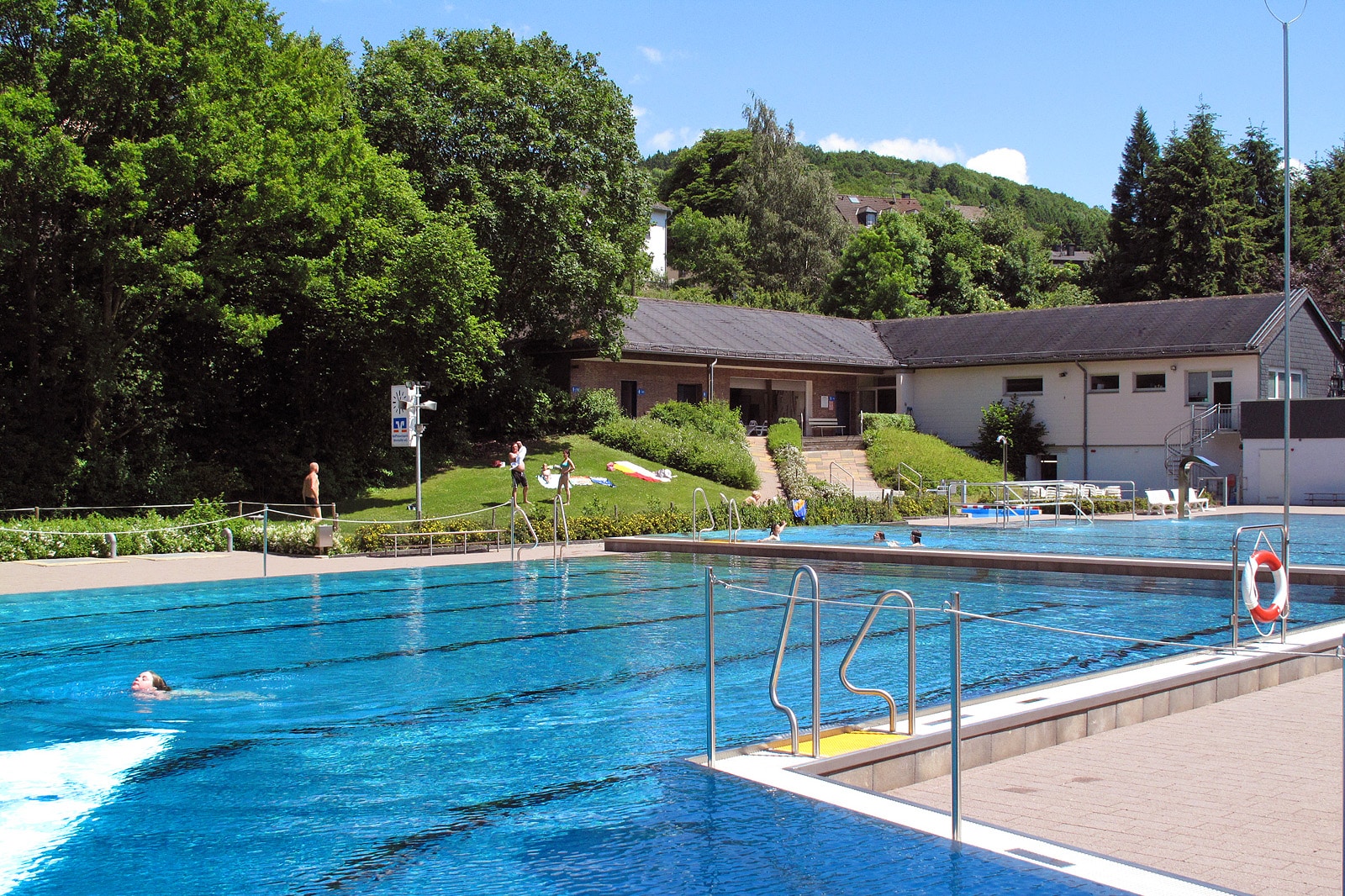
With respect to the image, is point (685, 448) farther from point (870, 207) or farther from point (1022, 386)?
point (870, 207)

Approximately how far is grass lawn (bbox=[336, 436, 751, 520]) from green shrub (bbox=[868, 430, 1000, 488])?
7731 mm

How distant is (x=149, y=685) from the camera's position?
10172 millimetres

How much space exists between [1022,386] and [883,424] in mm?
6058

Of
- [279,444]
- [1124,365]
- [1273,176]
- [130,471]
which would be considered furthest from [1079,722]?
[1273,176]

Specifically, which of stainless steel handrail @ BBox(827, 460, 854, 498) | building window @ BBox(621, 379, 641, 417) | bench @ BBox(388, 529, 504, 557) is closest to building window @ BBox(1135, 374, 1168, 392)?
stainless steel handrail @ BBox(827, 460, 854, 498)

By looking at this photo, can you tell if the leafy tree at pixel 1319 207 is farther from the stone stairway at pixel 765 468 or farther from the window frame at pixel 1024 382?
the stone stairway at pixel 765 468

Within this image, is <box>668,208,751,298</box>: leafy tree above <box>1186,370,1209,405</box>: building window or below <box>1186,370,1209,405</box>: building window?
above

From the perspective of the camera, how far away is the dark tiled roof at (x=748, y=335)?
40.3m

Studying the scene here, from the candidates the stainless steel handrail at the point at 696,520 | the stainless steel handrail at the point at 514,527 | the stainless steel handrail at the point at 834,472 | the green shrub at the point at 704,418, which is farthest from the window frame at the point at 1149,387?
the stainless steel handrail at the point at 514,527

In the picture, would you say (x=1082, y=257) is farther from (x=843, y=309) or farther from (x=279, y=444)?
(x=279, y=444)

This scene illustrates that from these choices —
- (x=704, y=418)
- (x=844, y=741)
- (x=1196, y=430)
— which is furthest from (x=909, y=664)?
(x=1196, y=430)

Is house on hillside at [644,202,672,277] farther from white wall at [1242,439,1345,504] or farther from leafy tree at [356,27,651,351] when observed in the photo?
white wall at [1242,439,1345,504]

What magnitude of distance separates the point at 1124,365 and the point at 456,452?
25201 millimetres

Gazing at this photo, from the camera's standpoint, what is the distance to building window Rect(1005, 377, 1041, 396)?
44.0 meters
